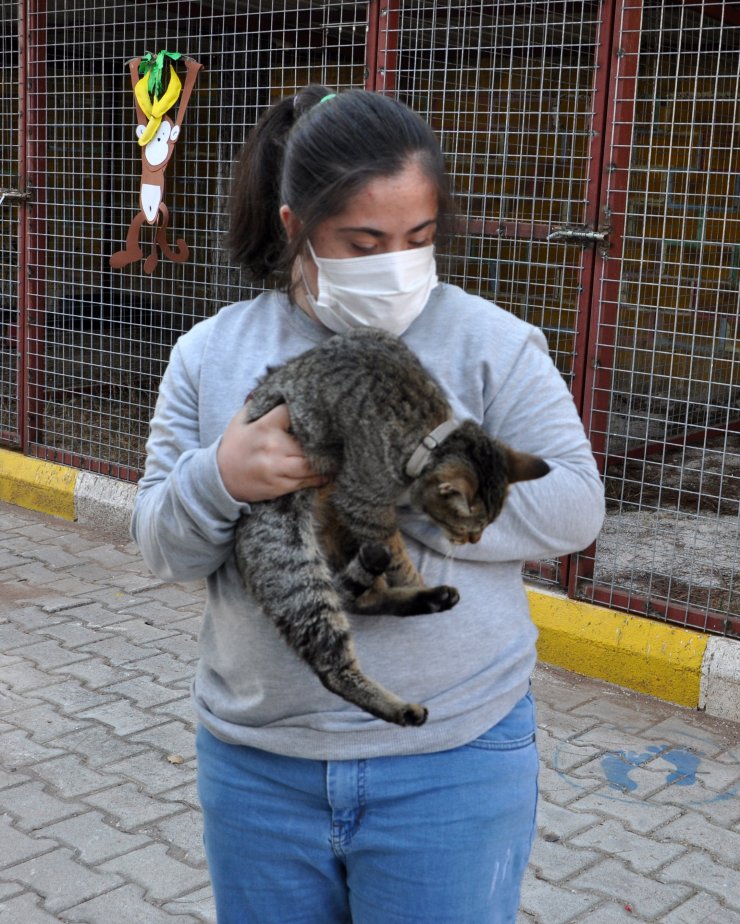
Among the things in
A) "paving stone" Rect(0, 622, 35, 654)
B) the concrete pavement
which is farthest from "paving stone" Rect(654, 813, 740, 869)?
"paving stone" Rect(0, 622, 35, 654)

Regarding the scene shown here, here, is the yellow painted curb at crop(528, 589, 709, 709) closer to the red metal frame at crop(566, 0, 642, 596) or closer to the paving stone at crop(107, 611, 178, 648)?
the red metal frame at crop(566, 0, 642, 596)

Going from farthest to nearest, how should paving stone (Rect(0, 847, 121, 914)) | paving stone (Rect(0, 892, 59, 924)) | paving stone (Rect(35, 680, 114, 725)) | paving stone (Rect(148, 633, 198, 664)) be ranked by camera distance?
1. paving stone (Rect(148, 633, 198, 664))
2. paving stone (Rect(35, 680, 114, 725))
3. paving stone (Rect(0, 847, 121, 914))
4. paving stone (Rect(0, 892, 59, 924))

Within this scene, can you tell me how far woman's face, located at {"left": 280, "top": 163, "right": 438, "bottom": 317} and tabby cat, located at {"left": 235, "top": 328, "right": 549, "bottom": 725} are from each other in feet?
0.49

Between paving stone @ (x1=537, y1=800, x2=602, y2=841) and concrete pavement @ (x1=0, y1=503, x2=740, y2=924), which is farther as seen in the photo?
paving stone @ (x1=537, y1=800, x2=602, y2=841)

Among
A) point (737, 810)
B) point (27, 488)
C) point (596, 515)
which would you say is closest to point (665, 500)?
point (737, 810)

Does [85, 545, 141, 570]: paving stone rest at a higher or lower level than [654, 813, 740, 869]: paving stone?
lower

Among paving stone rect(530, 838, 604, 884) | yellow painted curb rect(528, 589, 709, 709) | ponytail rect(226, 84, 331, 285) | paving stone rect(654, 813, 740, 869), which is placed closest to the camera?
ponytail rect(226, 84, 331, 285)

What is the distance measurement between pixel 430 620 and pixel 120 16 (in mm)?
7601

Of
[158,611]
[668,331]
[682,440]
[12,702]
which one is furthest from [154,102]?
[682,440]

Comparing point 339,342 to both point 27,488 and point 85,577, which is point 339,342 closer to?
point 85,577

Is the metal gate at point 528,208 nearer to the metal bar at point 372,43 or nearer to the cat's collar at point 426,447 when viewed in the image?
the metal bar at point 372,43

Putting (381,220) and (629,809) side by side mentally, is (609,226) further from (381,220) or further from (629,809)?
(381,220)

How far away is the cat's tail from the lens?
1.70 metres

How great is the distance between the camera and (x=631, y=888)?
3.49 metres
